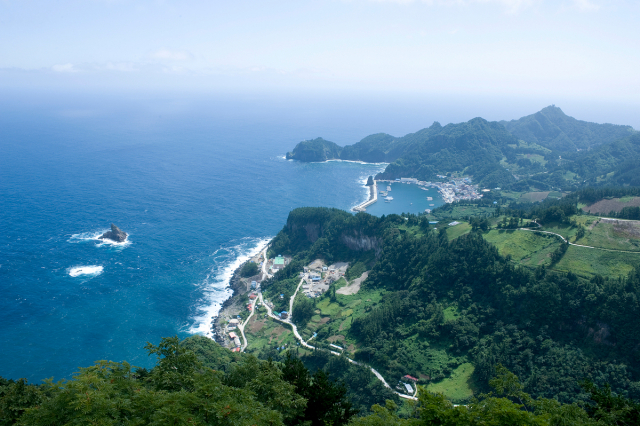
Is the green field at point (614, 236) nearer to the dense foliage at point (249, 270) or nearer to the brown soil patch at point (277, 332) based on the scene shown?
the brown soil patch at point (277, 332)

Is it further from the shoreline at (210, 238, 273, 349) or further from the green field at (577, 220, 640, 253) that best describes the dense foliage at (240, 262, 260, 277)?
the green field at (577, 220, 640, 253)

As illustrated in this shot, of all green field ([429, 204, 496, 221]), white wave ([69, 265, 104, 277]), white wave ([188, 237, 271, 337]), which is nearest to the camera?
white wave ([188, 237, 271, 337])

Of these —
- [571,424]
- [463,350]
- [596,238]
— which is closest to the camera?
[571,424]

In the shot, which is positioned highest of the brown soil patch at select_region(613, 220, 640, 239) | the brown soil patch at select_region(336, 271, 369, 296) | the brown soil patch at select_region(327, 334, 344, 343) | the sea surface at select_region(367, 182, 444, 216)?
the brown soil patch at select_region(613, 220, 640, 239)

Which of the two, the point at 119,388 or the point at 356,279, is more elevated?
the point at 119,388

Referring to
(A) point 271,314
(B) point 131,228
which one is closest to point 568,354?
(A) point 271,314

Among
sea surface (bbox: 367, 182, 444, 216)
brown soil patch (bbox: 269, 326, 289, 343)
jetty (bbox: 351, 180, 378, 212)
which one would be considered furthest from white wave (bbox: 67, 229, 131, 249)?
sea surface (bbox: 367, 182, 444, 216)

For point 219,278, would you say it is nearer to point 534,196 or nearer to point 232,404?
point 232,404

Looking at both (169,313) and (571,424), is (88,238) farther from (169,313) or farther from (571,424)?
(571,424)
